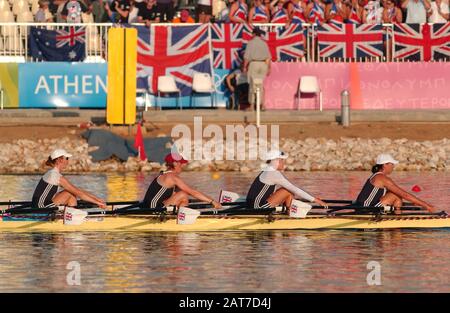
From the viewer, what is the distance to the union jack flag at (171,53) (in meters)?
45.8

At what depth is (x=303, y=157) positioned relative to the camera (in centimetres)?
4194

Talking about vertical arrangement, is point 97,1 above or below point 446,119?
above

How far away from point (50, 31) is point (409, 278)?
958 inches

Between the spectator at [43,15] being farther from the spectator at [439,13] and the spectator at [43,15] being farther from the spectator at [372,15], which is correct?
the spectator at [439,13]

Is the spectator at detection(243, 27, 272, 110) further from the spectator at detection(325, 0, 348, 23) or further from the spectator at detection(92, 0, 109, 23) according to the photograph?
the spectator at detection(92, 0, 109, 23)

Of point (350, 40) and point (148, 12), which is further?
point (148, 12)

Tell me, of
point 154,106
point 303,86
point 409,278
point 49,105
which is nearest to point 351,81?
point 303,86

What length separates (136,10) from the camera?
4641 centimetres

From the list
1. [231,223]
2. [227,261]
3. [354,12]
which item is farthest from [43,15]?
[227,261]

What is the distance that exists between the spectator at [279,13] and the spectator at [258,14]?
19 centimetres

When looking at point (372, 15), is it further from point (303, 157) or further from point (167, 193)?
point (167, 193)

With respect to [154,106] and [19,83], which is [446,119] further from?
[19,83]

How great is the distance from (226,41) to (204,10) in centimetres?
178
